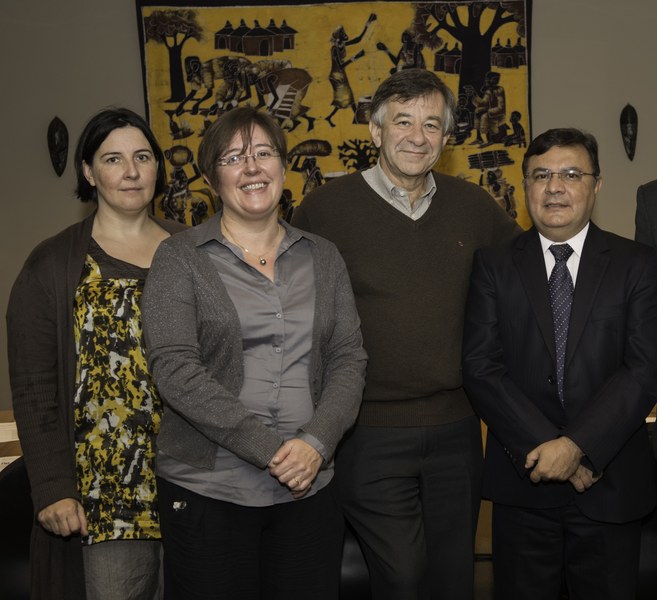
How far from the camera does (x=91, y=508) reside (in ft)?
6.91

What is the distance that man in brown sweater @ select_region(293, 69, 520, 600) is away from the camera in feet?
7.62

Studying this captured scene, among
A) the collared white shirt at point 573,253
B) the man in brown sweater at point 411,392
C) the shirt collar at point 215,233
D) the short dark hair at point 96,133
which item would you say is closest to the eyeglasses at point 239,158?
the shirt collar at point 215,233

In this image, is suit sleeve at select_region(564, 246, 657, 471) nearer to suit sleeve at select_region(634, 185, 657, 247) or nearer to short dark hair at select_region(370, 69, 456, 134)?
suit sleeve at select_region(634, 185, 657, 247)

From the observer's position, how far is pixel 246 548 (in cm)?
186

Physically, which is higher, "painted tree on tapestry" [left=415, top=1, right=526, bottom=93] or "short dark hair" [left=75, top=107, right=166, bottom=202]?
"painted tree on tapestry" [left=415, top=1, right=526, bottom=93]

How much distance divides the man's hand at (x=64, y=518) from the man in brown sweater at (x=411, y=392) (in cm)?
76

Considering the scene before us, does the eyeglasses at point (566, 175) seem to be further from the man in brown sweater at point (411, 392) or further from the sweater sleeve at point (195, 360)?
the sweater sleeve at point (195, 360)

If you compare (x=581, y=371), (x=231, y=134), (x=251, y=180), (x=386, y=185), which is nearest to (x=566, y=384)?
(x=581, y=371)

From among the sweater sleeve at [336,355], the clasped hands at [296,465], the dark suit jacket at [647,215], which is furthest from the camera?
the dark suit jacket at [647,215]

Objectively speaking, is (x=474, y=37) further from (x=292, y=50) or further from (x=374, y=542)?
(x=374, y=542)

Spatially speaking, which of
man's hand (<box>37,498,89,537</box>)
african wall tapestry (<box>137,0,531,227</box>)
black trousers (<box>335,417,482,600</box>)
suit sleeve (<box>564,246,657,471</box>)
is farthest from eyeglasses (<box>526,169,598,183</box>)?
african wall tapestry (<box>137,0,531,227</box>)

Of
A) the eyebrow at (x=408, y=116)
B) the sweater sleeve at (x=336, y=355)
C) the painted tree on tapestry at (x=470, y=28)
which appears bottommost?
the sweater sleeve at (x=336, y=355)

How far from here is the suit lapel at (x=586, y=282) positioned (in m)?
2.21

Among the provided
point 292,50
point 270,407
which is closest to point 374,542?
point 270,407
